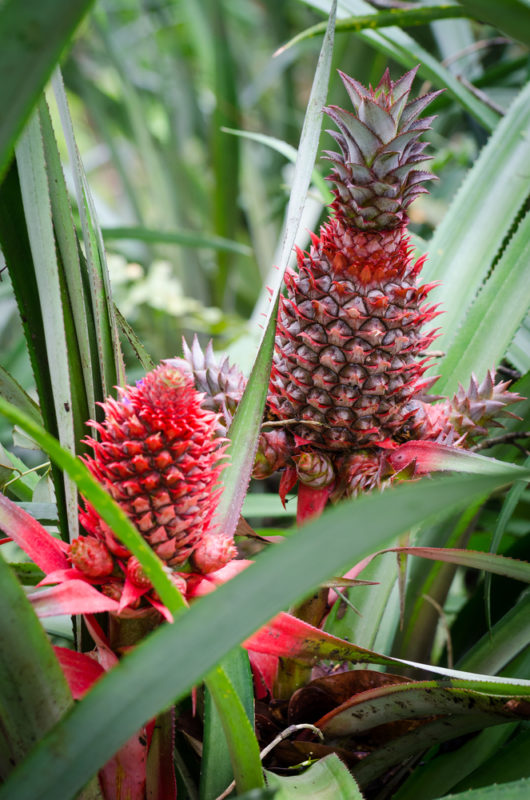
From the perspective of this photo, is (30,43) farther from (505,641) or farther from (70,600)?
(505,641)

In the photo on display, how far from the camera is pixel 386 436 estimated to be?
48cm

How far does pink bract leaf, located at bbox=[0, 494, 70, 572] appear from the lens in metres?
0.34

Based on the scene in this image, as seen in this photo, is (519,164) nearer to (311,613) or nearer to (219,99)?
(311,613)

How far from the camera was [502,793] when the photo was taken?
35 centimetres

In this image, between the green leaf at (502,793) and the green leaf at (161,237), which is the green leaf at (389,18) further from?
the green leaf at (502,793)

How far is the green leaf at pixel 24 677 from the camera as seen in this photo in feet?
0.94

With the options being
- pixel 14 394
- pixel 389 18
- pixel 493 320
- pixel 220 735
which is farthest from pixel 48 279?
pixel 389 18

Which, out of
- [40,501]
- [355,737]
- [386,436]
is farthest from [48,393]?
[355,737]

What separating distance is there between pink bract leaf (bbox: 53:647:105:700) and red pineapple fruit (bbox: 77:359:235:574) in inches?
2.2

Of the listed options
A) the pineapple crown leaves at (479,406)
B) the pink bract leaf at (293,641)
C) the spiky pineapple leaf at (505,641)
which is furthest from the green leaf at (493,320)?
the pink bract leaf at (293,641)

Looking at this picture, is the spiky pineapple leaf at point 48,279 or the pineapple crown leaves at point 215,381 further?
the pineapple crown leaves at point 215,381

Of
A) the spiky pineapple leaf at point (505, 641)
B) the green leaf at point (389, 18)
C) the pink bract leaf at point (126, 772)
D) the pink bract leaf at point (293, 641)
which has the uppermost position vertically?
the green leaf at point (389, 18)

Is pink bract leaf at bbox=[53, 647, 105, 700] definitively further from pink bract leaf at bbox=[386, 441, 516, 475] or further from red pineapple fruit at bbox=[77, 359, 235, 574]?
pink bract leaf at bbox=[386, 441, 516, 475]

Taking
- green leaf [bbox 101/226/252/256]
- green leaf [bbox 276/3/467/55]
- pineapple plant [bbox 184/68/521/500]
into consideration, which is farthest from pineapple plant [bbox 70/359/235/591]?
green leaf [bbox 101/226/252/256]
